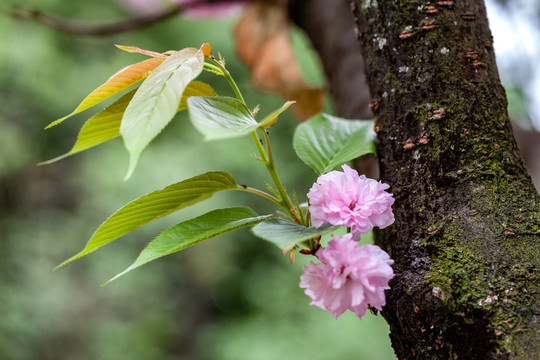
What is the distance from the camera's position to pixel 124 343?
2361 mm

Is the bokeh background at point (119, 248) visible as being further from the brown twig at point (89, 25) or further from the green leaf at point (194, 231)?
the green leaf at point (194, 231)

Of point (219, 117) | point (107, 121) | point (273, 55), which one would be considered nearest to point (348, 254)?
point (219, 117)

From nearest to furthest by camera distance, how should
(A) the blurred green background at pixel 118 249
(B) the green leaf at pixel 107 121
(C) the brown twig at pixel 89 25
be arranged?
(B) the green leaf at pixel 107 121, (C) the brown twig at pixel 89 25, (A) the blurred green background at pixel 118 249

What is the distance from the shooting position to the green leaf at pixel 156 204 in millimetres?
A: 316

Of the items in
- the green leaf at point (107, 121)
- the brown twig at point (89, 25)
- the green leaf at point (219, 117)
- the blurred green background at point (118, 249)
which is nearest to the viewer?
the green leaf at point (219, 117)

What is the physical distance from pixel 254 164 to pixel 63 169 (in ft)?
4.23

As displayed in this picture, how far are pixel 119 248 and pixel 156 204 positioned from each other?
2242mm

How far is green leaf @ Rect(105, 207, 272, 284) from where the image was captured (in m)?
Answer: 0.28

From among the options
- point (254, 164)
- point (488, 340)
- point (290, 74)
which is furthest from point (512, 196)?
point (254, 164)

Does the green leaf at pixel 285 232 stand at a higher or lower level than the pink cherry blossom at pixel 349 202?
lower

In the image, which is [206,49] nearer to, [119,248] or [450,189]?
[450,189]

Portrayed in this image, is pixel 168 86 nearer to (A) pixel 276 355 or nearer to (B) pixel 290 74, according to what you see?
(B) pixel 290 74

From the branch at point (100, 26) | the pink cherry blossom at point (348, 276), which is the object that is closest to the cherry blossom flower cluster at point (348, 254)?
the pink cherry blossom at point (348, 276)

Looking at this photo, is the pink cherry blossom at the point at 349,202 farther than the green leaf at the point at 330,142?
No
